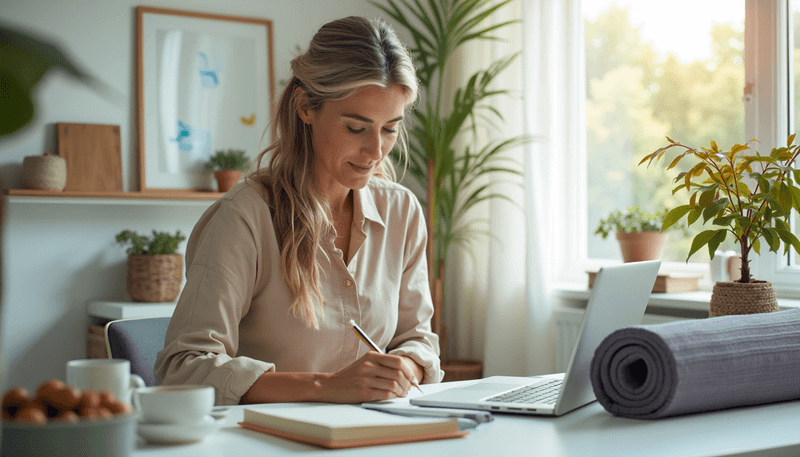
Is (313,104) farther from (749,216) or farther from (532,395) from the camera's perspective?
(749,216)

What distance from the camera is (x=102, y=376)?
2.80ft

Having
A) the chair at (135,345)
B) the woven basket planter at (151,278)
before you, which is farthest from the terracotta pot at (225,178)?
the chair at (135,345)

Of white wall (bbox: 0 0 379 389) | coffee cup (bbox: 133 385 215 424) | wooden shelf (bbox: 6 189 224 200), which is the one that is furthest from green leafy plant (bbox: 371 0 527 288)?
coffee cup (bbox: 133 385 215 424)

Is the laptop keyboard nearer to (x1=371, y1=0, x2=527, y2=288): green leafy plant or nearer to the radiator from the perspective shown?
the radiator

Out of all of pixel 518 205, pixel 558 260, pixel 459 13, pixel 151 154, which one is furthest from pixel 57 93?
pixel 558 260

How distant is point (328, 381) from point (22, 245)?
2.43 metres

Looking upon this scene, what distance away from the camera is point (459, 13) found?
3.15 metres

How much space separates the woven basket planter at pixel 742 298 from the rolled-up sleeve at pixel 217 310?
2.80 feet

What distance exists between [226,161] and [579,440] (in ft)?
8.99

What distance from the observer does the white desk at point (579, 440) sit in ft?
Result: 2.80

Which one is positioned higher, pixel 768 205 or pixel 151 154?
pixel 151 154

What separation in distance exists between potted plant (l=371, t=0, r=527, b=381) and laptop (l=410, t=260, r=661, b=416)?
5.84 feet

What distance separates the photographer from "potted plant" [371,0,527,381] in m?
3.07

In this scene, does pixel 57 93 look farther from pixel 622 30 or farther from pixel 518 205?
pixel 622 30
